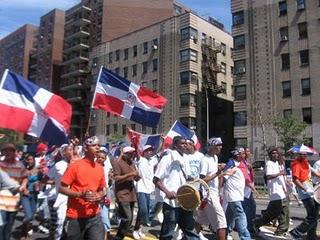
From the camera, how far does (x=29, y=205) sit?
979 centimetres

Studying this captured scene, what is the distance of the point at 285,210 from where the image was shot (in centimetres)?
1033

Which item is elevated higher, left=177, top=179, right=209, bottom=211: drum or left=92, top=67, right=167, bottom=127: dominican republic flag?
left=92, top=67, right=167, bottom=127: dominican republic flag

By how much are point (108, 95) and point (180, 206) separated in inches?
198

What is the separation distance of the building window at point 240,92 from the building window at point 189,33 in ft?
30.6

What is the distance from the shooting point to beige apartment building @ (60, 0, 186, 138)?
7331 cm

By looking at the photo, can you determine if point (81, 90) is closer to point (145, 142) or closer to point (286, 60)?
point (286, 60)

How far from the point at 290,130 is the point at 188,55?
17.9 metres

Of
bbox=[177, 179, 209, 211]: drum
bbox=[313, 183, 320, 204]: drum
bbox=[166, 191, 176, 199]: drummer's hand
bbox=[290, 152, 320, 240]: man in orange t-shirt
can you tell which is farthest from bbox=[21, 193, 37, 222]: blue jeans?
bbox=[313, 183, 320, 204]: drum

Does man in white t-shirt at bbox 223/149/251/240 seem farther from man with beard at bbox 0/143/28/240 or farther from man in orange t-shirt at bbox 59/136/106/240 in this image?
man with beard at bbox 0/143/28/240

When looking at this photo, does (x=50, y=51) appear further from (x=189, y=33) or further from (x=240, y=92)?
(x=240, y=92)

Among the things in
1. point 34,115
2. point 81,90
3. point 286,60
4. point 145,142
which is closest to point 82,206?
point 34,115

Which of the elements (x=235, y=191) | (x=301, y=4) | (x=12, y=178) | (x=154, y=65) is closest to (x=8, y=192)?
(x=12, y=178)

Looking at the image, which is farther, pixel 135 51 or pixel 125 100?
pixel 135 51

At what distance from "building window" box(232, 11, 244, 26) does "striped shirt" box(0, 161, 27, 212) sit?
46674mm
